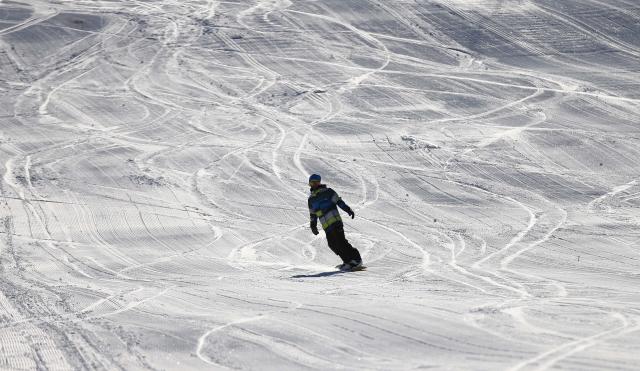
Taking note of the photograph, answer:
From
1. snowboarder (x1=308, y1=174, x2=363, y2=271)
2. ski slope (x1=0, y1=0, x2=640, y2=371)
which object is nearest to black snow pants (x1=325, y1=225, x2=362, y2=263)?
snowboarder (x1=308, y1=174, x2=363, y2=271)

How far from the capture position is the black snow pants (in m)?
11.5

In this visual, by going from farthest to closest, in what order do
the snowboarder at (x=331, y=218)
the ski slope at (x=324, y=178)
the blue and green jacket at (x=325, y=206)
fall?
1. the blue and green jacket at (x=325, y=206)
2. the snowboarder at (x=331, y=218)
3. the ski slope at (x=324, y=178)

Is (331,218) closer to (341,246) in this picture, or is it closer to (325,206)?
(325,206)

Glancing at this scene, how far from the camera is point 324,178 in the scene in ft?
56.0

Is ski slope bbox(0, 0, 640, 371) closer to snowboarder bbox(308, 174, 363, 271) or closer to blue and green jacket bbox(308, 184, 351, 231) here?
snowboarder bbox(308, 174, 363, 271)

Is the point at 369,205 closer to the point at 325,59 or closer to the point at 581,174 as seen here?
the point at 581,174

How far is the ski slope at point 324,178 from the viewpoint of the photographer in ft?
22.6

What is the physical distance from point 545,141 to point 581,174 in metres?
1.69

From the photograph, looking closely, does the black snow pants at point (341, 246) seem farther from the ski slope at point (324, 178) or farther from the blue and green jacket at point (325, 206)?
the ski slope at point (324, 178)

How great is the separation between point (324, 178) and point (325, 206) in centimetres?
540

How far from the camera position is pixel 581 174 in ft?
56.6

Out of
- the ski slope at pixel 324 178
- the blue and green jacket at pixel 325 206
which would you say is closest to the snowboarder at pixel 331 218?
the blue and green jacket at pixel 325 206

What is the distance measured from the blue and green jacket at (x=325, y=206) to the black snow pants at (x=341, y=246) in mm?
68

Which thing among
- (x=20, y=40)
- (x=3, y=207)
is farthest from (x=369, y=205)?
(x=20, y=40)
